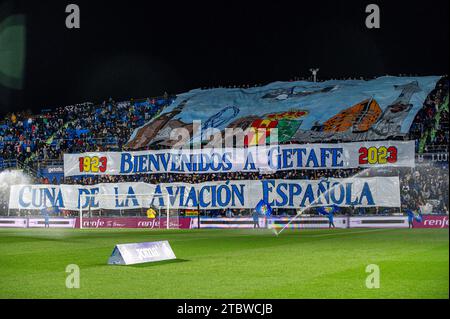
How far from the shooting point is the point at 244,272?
17.0 metres

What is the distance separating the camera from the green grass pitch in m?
13.6

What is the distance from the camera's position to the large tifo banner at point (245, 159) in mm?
43000

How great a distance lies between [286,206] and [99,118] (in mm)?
21030

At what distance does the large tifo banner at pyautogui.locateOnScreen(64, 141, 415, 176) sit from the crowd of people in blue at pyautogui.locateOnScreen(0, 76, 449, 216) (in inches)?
32.4

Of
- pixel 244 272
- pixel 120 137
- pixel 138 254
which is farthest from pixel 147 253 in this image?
pixel 120 137

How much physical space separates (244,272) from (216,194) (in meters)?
29.8

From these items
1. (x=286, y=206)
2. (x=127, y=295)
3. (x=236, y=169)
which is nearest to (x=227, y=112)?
(x=236, y=169)

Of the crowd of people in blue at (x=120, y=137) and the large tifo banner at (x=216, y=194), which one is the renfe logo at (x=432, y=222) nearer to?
the crowd of people in blue at (x=120, y=137)

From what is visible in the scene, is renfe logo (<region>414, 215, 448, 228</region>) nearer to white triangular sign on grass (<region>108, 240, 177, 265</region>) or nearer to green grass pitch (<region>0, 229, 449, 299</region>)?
green grass pitch (<region>0, 229, 449, 299</region>)

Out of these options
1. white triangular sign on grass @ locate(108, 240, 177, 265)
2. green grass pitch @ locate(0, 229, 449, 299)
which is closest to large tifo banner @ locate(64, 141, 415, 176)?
green grass pitch @ locate(0, 229, 449, 299)

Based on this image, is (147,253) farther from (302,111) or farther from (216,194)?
(302,111)

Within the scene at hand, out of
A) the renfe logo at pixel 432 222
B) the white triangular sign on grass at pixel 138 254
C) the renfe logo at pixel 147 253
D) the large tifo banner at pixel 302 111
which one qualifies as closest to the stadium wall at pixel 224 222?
the renfe logo at pixel 432 222

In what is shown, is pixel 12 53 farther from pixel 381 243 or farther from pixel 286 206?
pixel 381 243

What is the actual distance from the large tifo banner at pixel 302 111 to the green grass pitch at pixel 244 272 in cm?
2107
